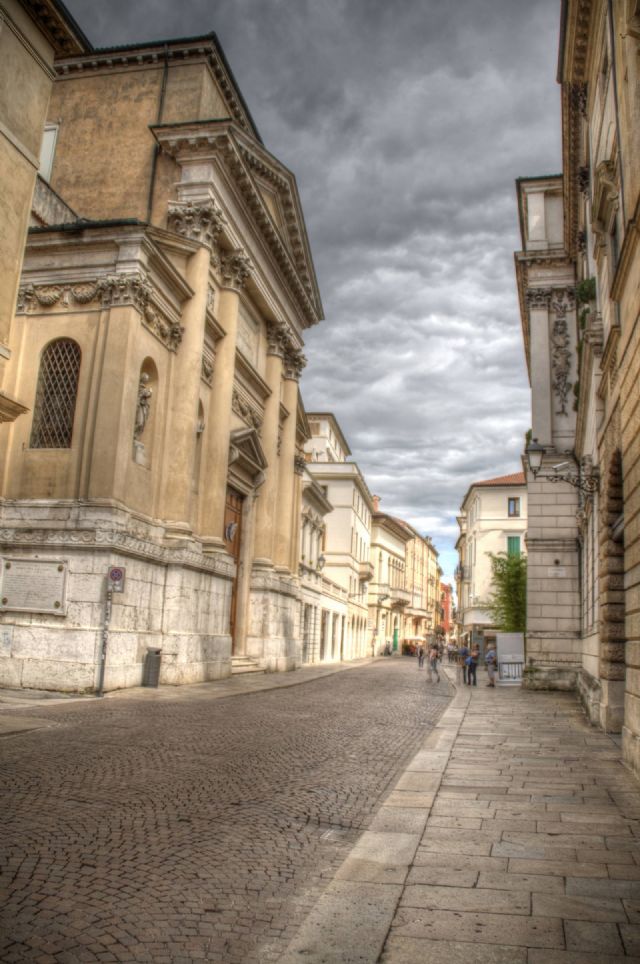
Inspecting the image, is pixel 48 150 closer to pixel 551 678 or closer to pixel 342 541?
pixel 551 678

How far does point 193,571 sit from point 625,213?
538 inches

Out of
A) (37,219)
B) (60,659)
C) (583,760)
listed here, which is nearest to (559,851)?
(583,760)

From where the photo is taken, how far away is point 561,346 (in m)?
25.8

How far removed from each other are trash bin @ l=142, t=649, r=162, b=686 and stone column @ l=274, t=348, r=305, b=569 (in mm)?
13496

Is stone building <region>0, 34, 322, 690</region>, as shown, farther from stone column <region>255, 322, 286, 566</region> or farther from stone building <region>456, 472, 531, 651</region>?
stone building <region>456, 472, 531, 651</region>

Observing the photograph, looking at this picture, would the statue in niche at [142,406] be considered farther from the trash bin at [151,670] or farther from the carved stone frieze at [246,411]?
the carved stone frieze at [246,411]

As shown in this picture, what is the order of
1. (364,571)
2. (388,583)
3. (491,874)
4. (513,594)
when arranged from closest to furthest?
(491,874), (513,594), (364,571), (388,583)

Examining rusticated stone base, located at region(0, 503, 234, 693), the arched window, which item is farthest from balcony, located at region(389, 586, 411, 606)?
the arched window

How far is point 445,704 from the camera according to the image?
18.3 m

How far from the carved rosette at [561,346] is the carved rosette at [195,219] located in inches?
453

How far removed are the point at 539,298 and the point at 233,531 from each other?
507 inches

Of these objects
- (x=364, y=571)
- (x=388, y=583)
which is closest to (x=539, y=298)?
(x=364, y=571)

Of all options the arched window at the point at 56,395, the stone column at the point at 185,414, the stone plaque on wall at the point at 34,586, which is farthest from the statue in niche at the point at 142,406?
the stone plaque on wall at the point at 34,586

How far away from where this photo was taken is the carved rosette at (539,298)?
2630 centimetres
